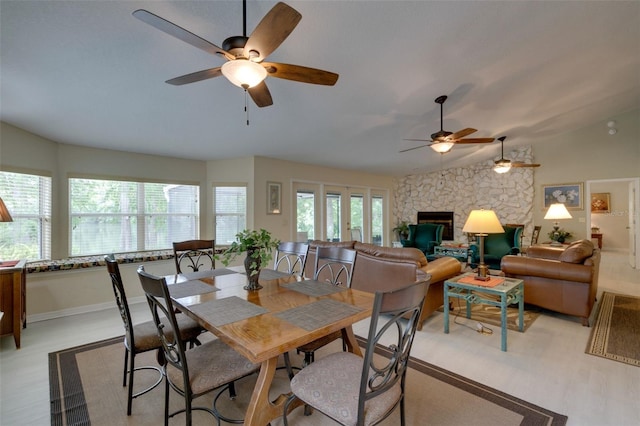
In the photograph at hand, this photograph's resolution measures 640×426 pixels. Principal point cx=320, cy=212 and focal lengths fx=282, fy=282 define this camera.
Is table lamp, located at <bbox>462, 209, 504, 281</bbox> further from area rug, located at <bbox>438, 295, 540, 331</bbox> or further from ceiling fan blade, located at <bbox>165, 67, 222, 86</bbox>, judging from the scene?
ceiling fan blade, located at <bbox>165, 67, 222, 86</bbox>

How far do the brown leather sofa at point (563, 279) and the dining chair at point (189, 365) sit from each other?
355 cm

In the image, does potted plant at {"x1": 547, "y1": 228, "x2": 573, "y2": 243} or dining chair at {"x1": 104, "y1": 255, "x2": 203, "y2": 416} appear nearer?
dining chair at {"x1": 104, "y1": 255, "x2": 203, "y2": 416}

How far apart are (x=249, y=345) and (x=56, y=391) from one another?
199 cm

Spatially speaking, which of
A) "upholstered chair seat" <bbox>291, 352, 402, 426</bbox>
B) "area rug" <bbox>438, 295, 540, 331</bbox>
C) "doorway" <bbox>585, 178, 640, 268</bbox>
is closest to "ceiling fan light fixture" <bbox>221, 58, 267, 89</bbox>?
"upholstered chair seat" <bbox>291, 352, 402, 426</bbox>

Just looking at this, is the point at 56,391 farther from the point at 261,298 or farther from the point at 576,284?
the point at 576,284

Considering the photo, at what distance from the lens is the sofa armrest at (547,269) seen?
3.15 meters

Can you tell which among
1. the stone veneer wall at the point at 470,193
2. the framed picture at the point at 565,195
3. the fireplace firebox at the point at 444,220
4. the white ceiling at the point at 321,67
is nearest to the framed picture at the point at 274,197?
the white ceiling at the point at 321,67

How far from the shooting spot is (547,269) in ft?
11.1

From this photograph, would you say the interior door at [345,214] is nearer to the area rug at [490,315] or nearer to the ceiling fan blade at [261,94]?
the area rug at [490,315]

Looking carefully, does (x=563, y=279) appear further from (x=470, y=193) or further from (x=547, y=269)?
(x=470, y=193)

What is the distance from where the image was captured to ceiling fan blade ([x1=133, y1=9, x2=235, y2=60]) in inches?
50.4

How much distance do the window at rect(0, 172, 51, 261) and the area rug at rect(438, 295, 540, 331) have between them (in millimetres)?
5351

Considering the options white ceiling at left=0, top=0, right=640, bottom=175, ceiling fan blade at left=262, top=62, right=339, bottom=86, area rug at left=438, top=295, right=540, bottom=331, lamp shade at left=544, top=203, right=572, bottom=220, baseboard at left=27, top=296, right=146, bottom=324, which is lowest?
area rug at left=438, top=295, right=540, bottom=331

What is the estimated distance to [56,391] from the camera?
81.9 inches
